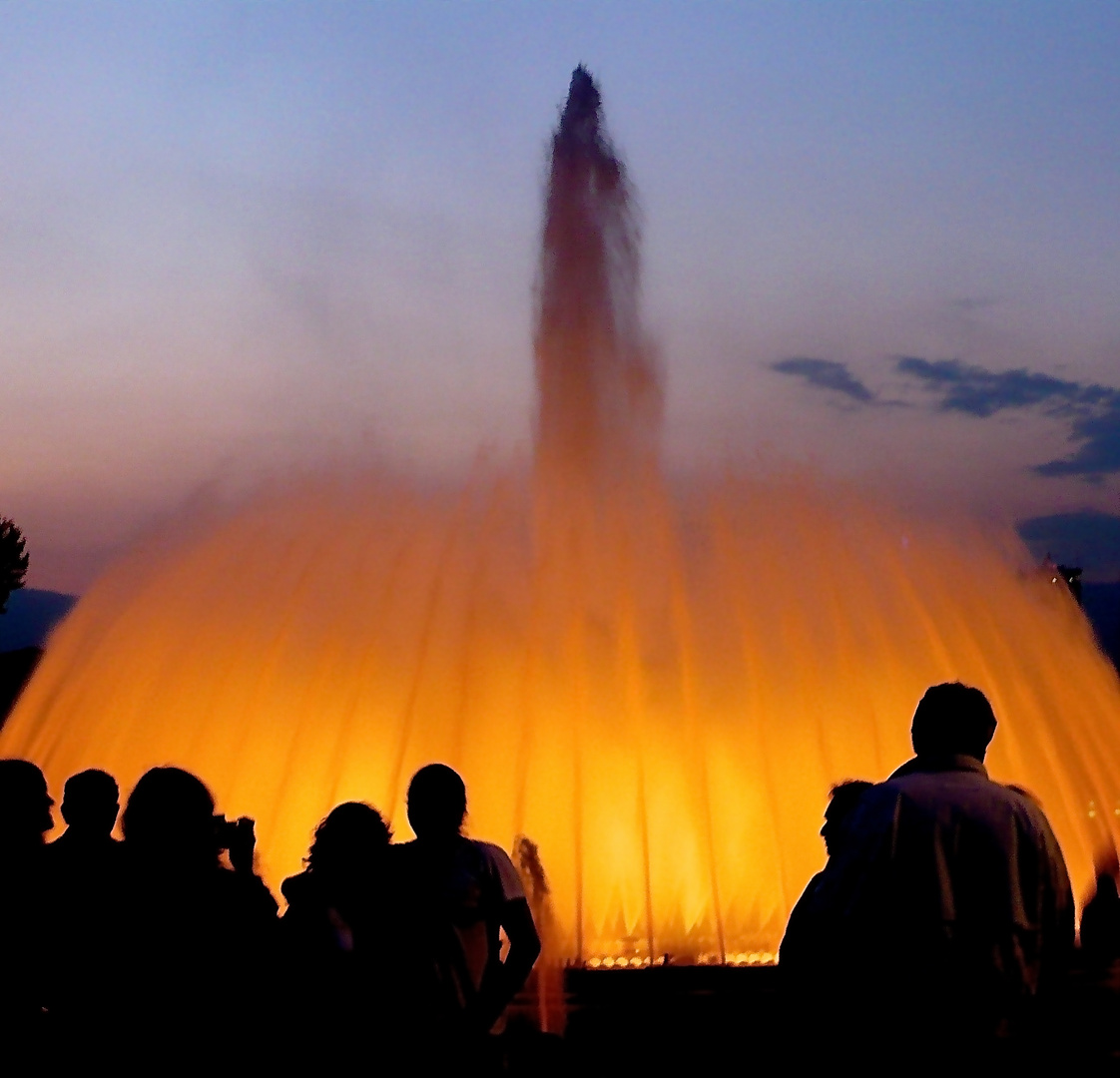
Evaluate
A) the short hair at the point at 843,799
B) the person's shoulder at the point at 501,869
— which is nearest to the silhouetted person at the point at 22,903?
the person's shoulder at the point at 501,869

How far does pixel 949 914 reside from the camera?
3.94 metres

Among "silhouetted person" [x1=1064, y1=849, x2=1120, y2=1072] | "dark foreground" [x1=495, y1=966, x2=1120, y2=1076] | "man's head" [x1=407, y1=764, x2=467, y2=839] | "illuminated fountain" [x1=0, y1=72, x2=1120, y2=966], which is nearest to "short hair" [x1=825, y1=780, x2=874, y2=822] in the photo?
"dark foreground" [x1=495, y1=966, x2=1120, y2=1076]

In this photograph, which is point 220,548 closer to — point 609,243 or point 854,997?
point 609,243

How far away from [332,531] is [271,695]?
297 cm

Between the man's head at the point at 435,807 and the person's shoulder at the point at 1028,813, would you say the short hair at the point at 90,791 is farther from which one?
the person's shoulder at the point at 1028,813

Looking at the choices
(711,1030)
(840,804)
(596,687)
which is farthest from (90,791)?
(596,687)

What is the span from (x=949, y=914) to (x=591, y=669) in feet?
38.9

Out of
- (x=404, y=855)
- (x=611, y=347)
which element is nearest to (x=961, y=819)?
(x=404, y=855)

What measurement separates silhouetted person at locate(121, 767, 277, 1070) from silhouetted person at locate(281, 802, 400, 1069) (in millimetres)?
225

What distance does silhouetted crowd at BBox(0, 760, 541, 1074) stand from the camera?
3.97m

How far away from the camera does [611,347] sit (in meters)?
18.5

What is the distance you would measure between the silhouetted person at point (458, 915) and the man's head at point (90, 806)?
126 cm

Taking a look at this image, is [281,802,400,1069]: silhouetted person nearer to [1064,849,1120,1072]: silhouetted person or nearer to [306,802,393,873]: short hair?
→ [306,802,393,873]: short hair

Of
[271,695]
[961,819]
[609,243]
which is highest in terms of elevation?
[609,243]
